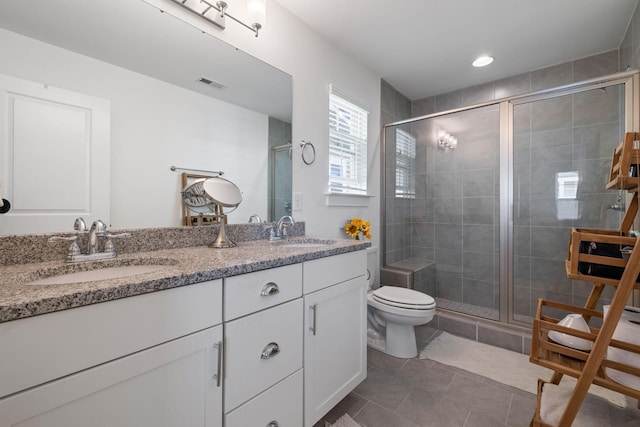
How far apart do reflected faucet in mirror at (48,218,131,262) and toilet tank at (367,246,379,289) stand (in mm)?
1812

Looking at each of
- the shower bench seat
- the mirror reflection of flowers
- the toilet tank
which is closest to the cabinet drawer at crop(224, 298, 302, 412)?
the mirror reflection of flowers

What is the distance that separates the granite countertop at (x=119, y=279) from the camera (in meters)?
0.55

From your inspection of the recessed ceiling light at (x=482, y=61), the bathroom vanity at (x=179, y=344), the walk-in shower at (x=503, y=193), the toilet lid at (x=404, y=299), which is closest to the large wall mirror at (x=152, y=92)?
the bathroom vanity at (x=179, y=344)

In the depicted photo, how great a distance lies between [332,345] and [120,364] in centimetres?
88

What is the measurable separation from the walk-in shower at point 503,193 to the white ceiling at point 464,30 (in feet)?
1.32

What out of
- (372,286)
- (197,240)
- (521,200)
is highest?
(521,200)

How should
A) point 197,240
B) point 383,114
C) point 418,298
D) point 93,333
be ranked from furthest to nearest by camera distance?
1. point 383,114
2. point 418,298
3. point 197,240
4. point 93,333

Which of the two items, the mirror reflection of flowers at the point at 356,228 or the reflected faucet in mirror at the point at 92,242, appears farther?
the mirror reflection of flowers at the point at 356,228

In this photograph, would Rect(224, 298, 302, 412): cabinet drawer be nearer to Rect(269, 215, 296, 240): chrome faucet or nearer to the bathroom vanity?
the bathroom vanity

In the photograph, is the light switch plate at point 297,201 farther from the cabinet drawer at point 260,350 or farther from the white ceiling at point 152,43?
the cabinet drawer at point 260,350

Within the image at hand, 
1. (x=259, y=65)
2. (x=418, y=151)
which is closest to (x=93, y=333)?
(x=259, y=65)

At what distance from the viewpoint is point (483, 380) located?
1694mm

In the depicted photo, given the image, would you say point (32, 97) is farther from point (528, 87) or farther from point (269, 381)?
point (528, 87)

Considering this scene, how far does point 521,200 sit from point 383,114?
1495 mm
